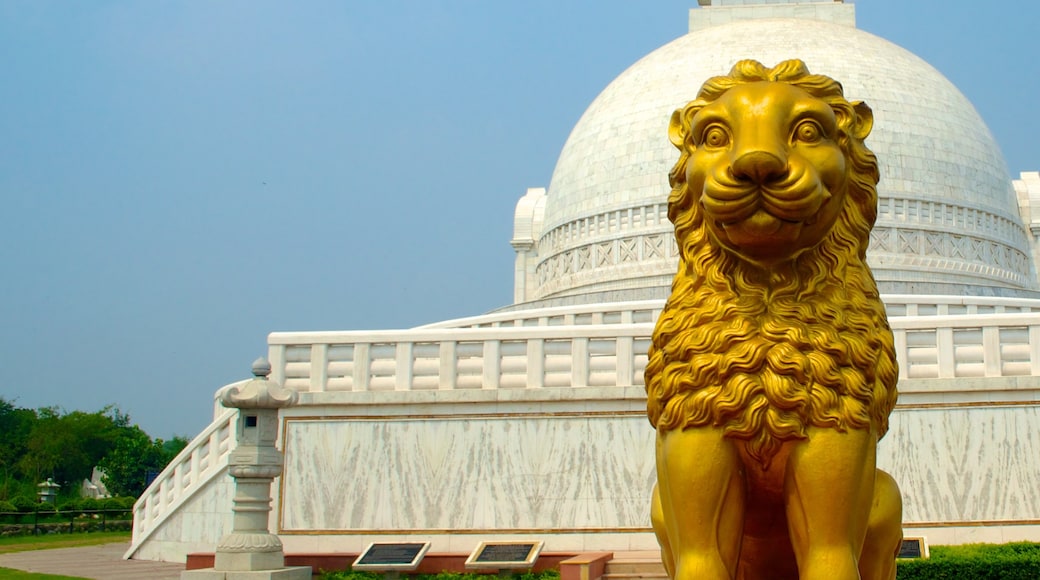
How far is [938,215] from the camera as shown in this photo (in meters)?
22.0

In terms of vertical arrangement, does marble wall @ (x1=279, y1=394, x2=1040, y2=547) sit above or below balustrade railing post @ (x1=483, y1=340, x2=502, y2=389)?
below

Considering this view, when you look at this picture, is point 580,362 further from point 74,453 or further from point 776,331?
point 74,453

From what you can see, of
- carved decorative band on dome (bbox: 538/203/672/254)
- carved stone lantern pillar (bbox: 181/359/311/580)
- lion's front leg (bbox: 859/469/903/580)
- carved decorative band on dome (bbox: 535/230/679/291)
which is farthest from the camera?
carved decorative band on dome (bbox: 538/203/672/254)

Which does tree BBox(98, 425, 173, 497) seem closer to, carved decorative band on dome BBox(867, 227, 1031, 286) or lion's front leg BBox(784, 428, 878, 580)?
carved decorative band on dome BBox(867, 227, 1031, 286)

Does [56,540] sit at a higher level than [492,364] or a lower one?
lower

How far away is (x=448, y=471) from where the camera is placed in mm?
12844

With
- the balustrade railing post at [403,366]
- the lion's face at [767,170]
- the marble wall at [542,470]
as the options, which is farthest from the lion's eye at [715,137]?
the balustrade railing post at [403,366]

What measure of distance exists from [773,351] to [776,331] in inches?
3.4

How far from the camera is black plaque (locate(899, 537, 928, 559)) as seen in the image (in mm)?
10430

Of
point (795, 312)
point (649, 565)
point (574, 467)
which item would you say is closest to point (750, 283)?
point (795, 312)

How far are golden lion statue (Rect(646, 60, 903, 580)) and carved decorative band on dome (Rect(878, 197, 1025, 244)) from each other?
1793cm

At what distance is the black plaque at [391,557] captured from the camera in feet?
37.6

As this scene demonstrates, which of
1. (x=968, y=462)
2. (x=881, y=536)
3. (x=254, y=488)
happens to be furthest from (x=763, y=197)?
(x=968, y=462)

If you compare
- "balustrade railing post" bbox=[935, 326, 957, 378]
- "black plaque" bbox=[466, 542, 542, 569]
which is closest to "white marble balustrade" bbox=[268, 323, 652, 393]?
Answer: "black plaque" bbox=[466, 542, 542, 569]
